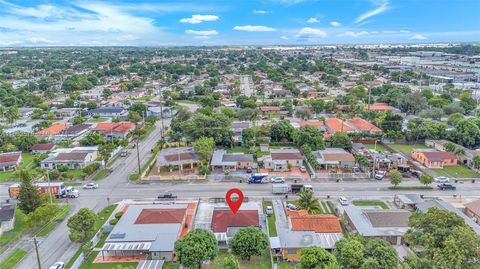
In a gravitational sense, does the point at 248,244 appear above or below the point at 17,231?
above

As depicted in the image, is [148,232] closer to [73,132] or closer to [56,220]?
[56,220]

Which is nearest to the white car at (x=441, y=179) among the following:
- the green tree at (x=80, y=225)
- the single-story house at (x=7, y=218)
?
the green tree at (x=80, y=225)

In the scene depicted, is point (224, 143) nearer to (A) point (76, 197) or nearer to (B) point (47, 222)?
(A) point (76, 197)

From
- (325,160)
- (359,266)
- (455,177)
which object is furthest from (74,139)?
(455,177)

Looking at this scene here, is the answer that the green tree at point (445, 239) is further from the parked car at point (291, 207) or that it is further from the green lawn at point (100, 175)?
the green lawn at point (100, 175)

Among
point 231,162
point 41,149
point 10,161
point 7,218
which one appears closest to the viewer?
point 7,218

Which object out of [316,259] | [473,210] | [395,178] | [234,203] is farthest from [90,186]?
[473,210]

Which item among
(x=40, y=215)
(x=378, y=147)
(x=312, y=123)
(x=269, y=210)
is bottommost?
(x=269, y=210)
